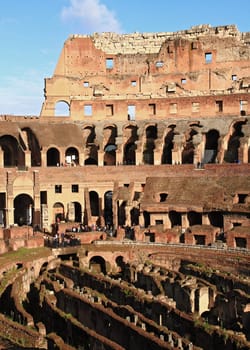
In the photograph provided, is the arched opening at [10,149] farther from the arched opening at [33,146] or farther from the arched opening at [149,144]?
the arched opening at [149,144]

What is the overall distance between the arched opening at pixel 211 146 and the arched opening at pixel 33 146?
52.6ft

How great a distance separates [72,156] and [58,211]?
776cm

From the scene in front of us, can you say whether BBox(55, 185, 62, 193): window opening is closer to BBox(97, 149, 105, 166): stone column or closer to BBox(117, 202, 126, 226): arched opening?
BBox(97, 149, 105, 166): stone column

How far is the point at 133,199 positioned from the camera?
42031 mm

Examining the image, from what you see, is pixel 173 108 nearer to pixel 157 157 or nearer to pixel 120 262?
pixel 157 157

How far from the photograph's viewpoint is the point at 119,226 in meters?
40.1

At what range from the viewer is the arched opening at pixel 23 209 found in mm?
45594

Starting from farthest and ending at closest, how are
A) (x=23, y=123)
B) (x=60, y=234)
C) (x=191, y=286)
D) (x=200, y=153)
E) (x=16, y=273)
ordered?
(x=23, y=123) < (x=200, y=153) < (x=60, y=234) < (x=16, y=273) < (x=191, y=286)

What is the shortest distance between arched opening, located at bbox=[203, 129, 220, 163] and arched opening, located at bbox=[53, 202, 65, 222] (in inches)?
559

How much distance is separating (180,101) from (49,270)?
25095mm

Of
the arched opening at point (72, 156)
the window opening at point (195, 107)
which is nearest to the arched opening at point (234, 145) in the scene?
the window opening at point (195, 107)

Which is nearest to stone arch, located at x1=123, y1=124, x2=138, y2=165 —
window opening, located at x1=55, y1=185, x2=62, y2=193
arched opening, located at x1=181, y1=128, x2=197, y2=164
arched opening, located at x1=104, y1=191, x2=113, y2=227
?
arched opening, located at x1=104, y1=191, x2=113, y2=227

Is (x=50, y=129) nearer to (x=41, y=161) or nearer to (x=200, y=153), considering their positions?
(x=41, y=161)

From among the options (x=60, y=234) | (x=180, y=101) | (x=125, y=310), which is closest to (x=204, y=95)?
(x=180, y=101)
